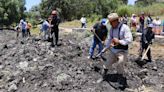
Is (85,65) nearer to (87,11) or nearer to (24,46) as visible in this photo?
(24,46)

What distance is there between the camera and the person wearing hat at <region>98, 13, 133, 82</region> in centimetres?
1134

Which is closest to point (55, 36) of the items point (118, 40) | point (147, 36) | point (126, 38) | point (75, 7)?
point (147, 36)

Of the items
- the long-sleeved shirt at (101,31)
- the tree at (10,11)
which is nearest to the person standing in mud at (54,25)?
the long-sleeved shirt at (101,31)

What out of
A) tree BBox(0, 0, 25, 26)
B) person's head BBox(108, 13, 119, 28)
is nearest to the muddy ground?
person's head BBox(108, 13, 119, 28)

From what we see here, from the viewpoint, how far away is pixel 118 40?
11.4m

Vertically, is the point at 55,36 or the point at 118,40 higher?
the point at 118,40

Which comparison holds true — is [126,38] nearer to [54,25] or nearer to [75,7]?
[54,25]

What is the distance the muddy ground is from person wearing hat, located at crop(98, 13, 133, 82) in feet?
2.68

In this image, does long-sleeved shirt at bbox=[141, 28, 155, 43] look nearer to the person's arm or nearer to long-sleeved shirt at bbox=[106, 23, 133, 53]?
long-sleeved shirt at bbox=[106, 23, 133, 53]

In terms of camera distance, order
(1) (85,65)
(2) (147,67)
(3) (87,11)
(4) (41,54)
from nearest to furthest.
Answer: (1) (85,65) → (4) (41,54) → (2) (147,67) → (3) (87,11)

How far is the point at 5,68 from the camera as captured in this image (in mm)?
14609

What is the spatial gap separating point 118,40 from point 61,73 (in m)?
2.51

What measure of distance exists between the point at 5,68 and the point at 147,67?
5595 mm

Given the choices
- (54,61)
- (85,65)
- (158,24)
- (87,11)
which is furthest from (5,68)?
(87,11)
